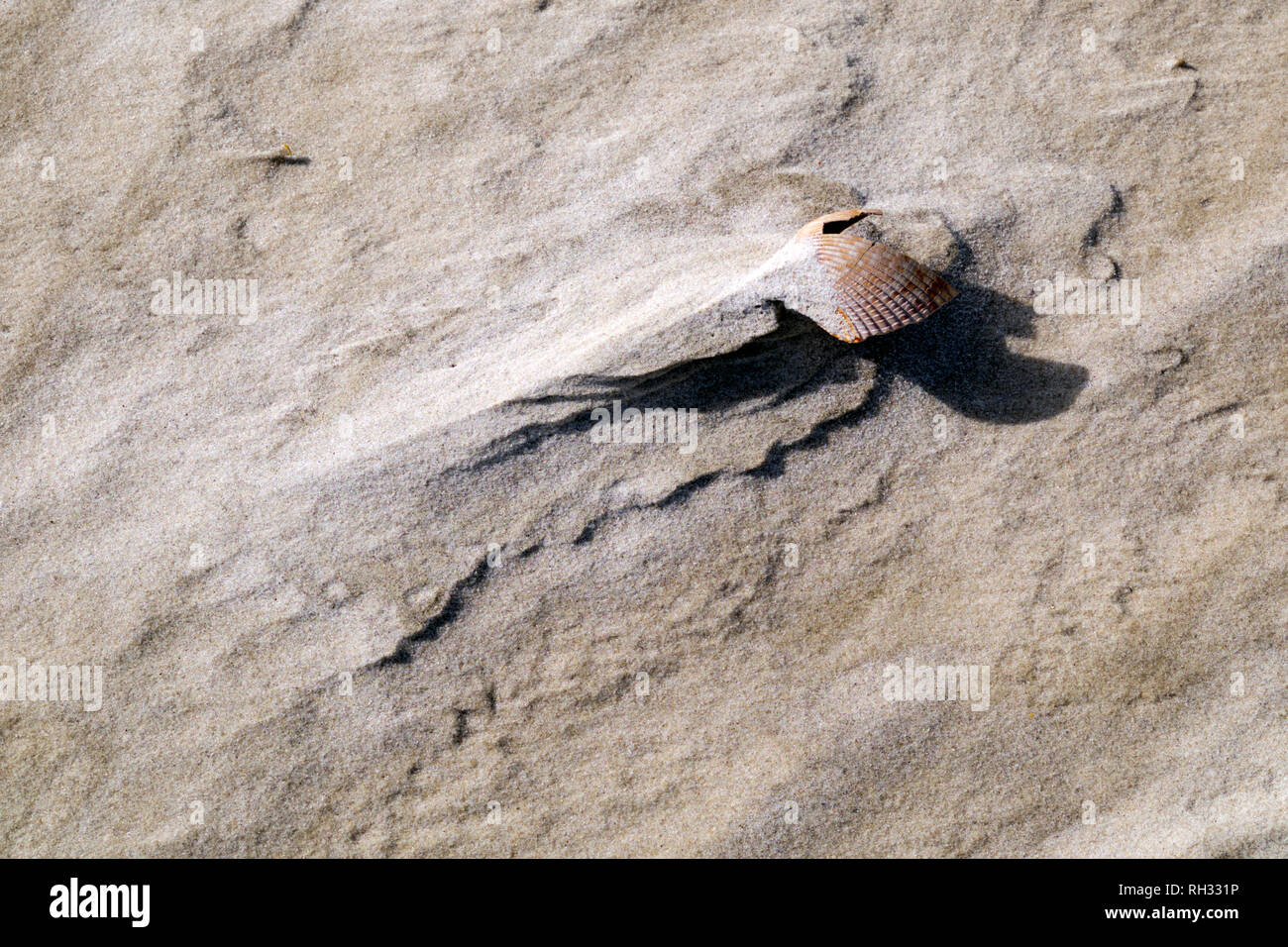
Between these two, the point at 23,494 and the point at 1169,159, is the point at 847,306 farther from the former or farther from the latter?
the point at 23,494

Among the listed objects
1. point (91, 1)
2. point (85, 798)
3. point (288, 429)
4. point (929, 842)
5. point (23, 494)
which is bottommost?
point (85, 798)

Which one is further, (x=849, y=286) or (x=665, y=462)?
(x=665, y=462)

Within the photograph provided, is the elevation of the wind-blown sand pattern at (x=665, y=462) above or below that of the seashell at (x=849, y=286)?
below

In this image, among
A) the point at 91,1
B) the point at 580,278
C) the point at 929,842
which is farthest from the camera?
the point at 91,1

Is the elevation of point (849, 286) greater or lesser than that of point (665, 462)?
greater

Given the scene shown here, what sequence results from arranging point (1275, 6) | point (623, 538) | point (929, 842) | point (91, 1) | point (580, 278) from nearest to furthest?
1. point (929, 842)
2. point (623, 538)
3. point (580, 278)
4. point (1275, 6)
5. point (91, 1)

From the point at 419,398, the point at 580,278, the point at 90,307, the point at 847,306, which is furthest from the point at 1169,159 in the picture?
the point at 90,307
